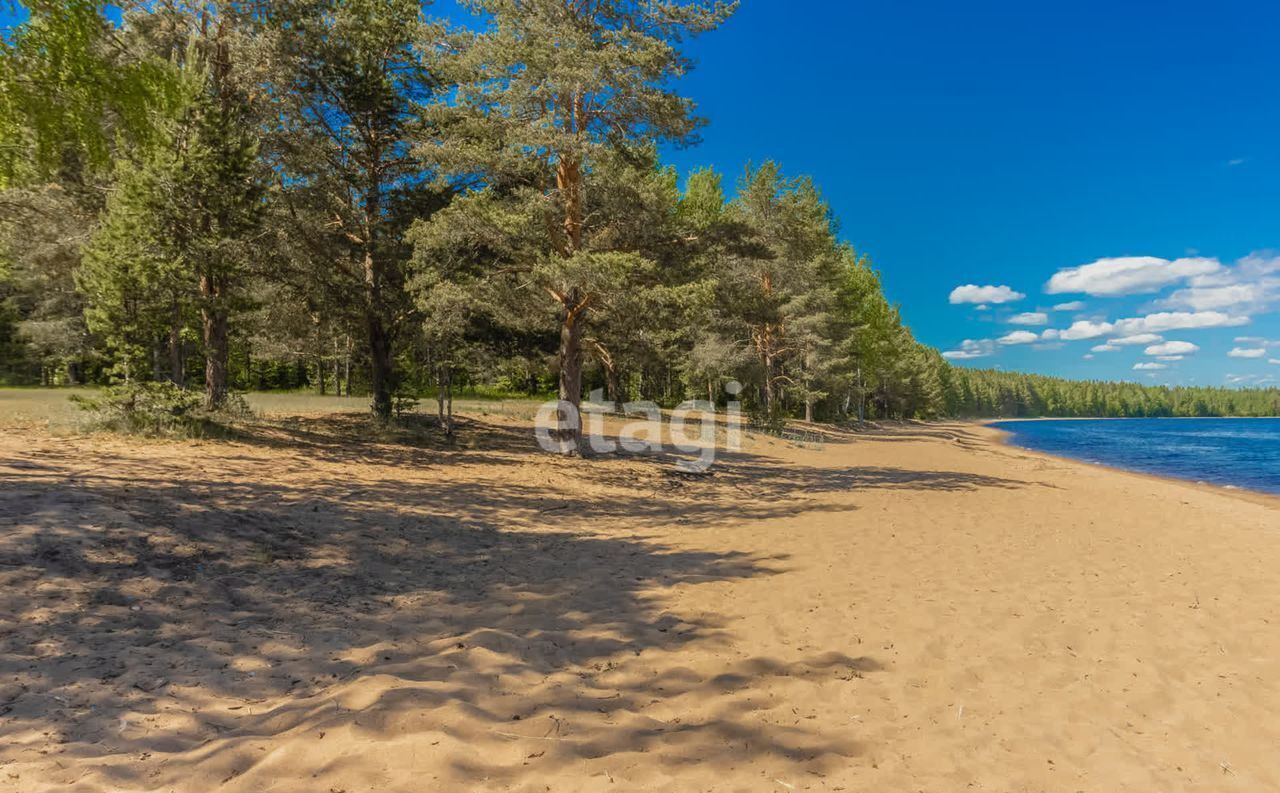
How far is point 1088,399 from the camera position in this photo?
166 m

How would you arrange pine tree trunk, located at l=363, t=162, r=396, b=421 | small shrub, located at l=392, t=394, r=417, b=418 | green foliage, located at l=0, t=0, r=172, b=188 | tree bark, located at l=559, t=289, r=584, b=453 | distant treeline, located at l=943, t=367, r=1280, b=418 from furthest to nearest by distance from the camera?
distant treeline, located at l=943, t=367, r=1280, b=418 < small shrub, located at l=392, t=394, r=417, b=418 < pine tree trunk, located at l=363, t=162, r=396, b=421 < tree bark, located at l=559, t=289, r=584, b=453 < green foliage, located at l=0, t=0, r=172, b=188

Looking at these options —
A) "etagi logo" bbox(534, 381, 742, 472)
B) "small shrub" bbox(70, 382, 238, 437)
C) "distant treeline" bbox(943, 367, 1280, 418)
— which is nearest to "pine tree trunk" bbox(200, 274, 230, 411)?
"small shrub" bbox(70, 382, 238, 437)

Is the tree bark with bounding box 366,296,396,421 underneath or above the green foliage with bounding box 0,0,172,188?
underneath

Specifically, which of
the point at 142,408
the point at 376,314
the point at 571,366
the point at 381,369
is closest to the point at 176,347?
the point at 142,408

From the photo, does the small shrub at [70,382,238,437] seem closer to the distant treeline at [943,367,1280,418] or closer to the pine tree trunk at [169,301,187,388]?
the pine tree trunk at [169,301,187,388]

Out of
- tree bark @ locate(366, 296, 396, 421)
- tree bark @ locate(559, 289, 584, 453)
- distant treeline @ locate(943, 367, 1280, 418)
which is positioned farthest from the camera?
distant treeline @ locate(943, 367, 1280, 418)

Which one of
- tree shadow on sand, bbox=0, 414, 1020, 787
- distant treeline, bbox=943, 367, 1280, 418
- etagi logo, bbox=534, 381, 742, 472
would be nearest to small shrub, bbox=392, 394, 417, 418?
etagi logo, bbox=534, 381, 742, 472

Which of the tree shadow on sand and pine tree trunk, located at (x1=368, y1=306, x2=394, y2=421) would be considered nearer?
the tree shadow on sand

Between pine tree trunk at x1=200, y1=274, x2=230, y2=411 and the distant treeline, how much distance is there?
125 metres

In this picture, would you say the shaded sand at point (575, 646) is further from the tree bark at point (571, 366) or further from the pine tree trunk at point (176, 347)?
the tree bark at point (571, 366)

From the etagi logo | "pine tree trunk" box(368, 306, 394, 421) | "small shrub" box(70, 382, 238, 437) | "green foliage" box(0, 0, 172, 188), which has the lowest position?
the etagi logo

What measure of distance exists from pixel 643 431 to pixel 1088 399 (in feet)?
652

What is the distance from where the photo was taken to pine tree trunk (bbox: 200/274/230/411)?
13039mm

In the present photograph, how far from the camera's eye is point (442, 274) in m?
13.8
